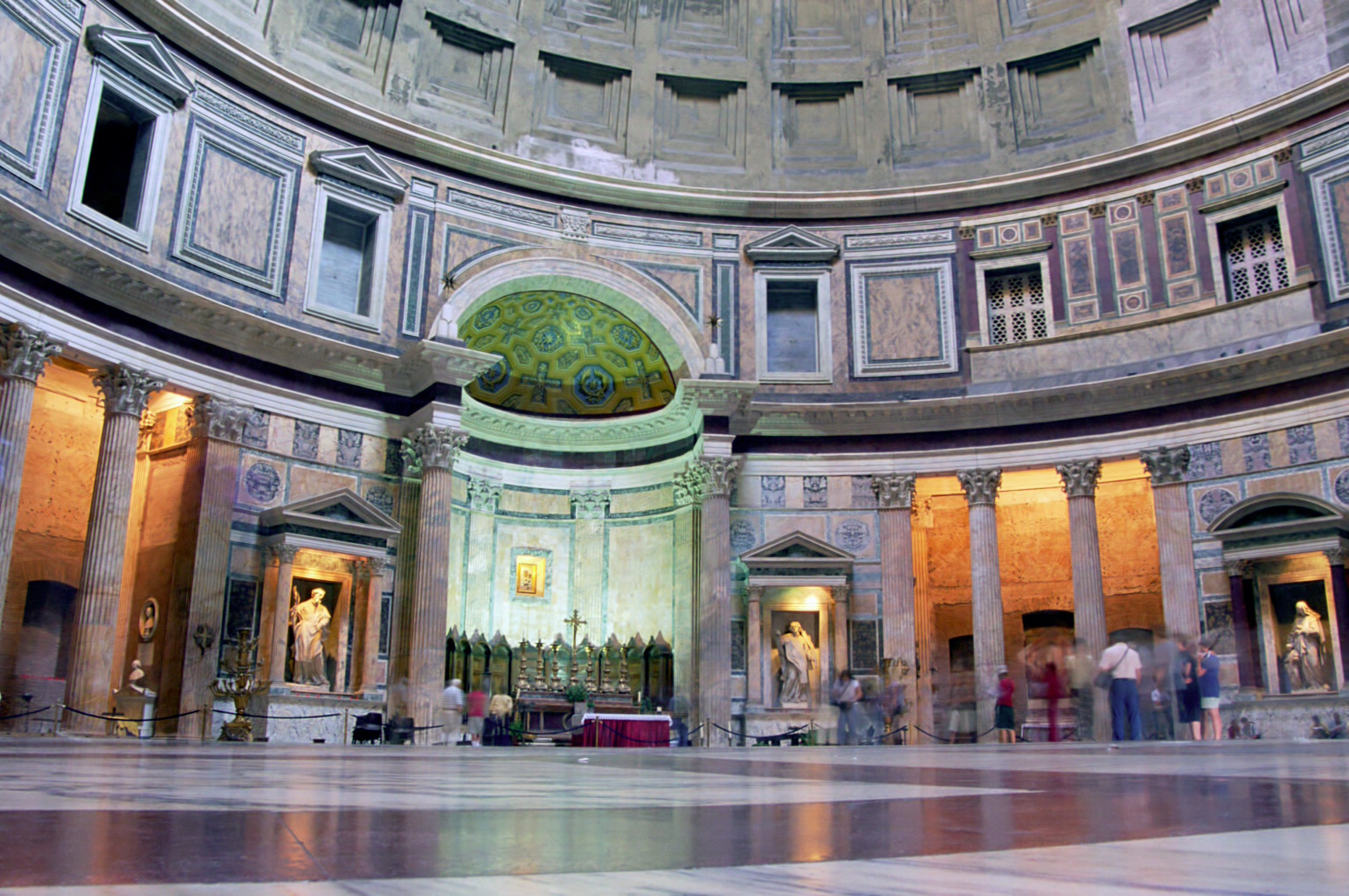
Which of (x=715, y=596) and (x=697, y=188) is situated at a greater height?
(x=697, y=188)

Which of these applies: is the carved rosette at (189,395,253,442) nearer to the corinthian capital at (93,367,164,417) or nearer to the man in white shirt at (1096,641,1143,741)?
the corinthian capital at (93,367,164,417)

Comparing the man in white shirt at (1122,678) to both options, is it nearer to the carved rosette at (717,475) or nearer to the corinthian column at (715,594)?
the corinthian column at (715,594)

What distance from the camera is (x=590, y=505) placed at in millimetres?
26172

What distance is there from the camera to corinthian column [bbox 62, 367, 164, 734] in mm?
16531

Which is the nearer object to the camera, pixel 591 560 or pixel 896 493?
pixel 896 493

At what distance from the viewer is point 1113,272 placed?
23281mm

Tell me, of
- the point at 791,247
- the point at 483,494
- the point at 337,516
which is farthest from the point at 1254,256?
the point at 337,516

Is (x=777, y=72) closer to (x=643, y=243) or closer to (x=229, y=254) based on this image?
(x=643, y=243)

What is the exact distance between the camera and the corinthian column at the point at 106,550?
16.5 metres

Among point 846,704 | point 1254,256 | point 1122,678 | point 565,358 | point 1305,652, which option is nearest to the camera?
point 1122,678

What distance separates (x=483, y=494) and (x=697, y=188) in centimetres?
874

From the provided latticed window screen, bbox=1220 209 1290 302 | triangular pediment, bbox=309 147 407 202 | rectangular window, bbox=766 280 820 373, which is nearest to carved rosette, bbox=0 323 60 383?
triangular pediment, bbox=309 147 407 202

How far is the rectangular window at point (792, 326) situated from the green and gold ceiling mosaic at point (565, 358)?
8.57 ft

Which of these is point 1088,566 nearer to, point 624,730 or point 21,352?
point 624,730
